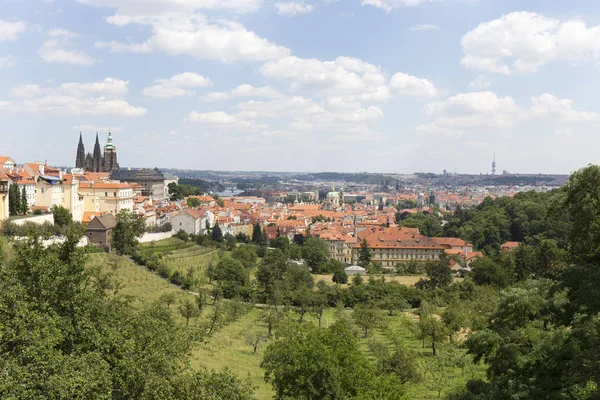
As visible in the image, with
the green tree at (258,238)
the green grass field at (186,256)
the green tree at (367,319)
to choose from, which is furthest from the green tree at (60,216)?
the green tree at (258,238)

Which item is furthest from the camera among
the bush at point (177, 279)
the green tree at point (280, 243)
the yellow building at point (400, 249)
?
the yellow building at point (400, 249)

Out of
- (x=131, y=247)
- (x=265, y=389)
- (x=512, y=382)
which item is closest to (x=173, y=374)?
(x=512, y=382)

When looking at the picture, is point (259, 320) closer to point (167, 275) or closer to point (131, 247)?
point (167, 275)

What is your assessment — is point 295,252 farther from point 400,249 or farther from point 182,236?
point 400,249

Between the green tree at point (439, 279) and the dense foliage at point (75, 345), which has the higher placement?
the dense foliage at point (75, 345)

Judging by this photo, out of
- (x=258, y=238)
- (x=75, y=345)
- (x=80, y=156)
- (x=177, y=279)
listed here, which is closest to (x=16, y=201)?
(x=177, y=279)

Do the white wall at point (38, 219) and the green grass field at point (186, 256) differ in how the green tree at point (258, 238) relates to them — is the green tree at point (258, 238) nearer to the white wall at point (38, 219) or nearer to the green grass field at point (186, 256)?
the green grass field at point (186, 256)
